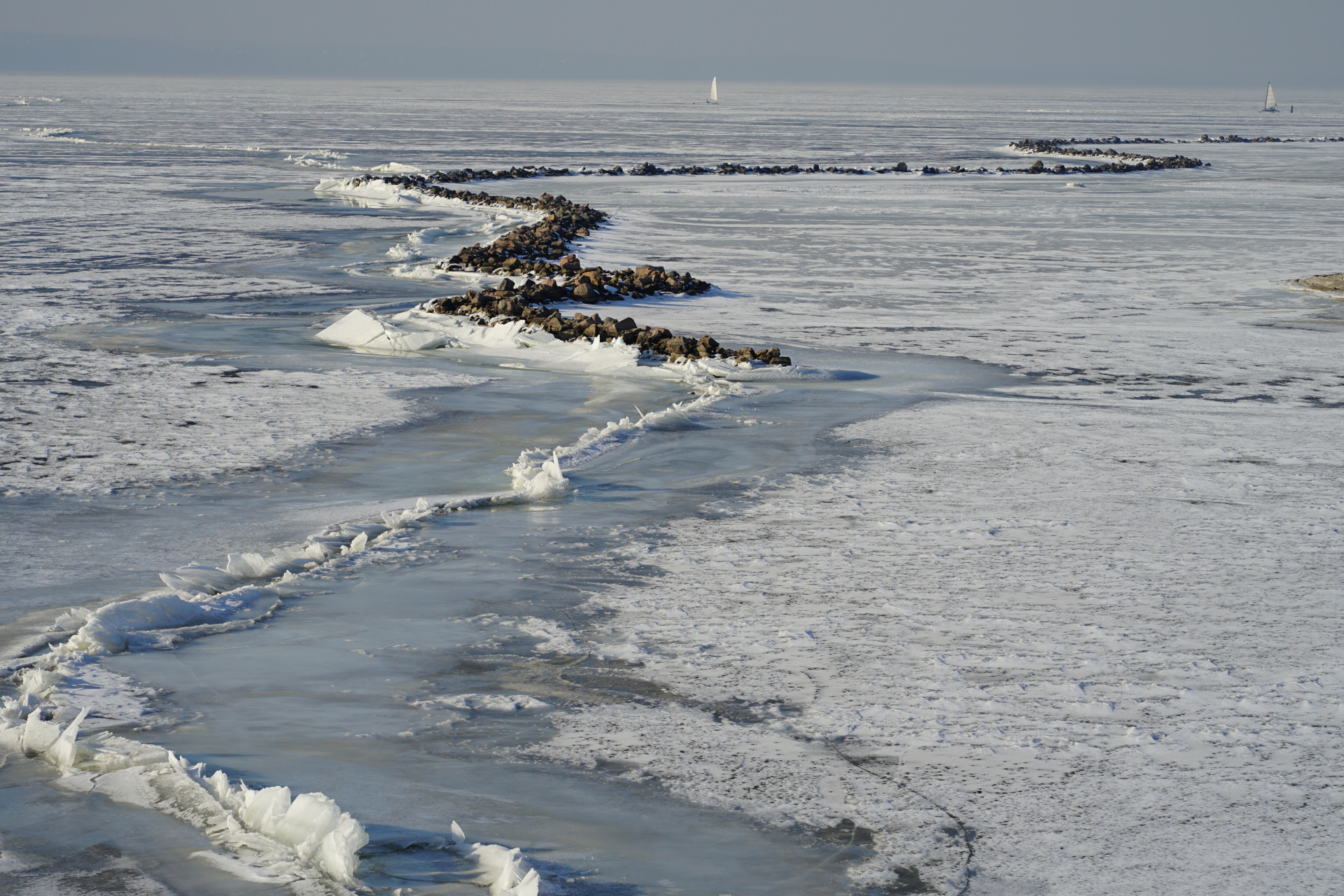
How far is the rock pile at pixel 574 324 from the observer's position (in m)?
10.9

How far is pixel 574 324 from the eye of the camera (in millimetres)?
12023

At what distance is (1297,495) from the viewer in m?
6.90

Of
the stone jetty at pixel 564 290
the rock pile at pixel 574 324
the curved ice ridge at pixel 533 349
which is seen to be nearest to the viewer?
the curved ice ridge at pixel 533 349

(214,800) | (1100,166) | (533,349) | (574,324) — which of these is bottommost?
(214,800)

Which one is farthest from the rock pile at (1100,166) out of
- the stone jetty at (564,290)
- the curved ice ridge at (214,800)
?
the curved ice ridge at (214,800)

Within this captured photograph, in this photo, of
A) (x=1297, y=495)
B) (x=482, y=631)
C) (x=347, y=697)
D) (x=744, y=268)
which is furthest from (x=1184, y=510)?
(x=744, y=268)

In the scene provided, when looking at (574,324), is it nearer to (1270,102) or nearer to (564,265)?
(564,265)

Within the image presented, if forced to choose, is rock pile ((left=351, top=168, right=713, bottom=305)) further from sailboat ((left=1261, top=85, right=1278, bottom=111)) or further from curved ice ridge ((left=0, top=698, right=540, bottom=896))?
sailboat ((left=1261, top=85, right=1278, bottom=111))

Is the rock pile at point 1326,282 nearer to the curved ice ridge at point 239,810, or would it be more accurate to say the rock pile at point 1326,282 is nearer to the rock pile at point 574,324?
the rock pile at point 574,324

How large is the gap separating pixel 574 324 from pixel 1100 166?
36.8m

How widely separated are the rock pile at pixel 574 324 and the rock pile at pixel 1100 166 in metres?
30.8

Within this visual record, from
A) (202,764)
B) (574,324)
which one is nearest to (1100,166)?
(574,324)

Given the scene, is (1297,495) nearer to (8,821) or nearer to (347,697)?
(347,697)

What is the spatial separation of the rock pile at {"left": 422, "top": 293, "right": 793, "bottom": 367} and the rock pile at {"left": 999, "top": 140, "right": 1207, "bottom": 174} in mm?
30753
